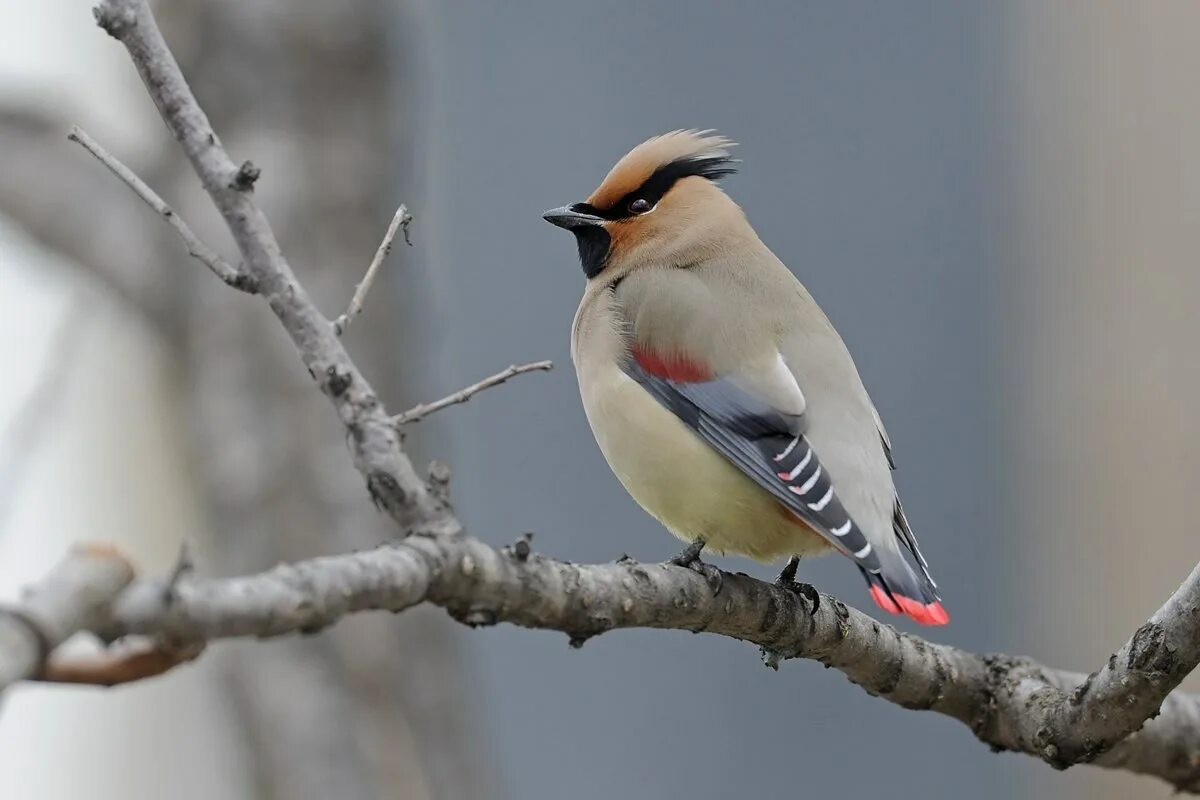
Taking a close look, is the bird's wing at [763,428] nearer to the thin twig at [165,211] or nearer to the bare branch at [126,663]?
the thin twig at [165,211]

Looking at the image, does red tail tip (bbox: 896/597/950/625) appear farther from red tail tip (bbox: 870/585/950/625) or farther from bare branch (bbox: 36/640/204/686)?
bare branch (bbox: 36/640/204/686)

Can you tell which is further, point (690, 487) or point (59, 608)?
point (690, 487)

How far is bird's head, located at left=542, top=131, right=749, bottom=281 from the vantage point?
407 centimetres

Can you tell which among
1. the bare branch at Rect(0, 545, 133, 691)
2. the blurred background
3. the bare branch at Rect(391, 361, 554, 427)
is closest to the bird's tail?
the bare branch at Rect(391, 361, 554, 427)

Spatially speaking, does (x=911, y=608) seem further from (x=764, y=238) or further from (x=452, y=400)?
(x=764, y=238)

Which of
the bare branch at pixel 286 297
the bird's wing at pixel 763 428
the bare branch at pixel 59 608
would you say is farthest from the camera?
the bird's wing at pixel 763 428

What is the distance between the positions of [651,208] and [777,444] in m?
0.97

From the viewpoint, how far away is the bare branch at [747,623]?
1.77 metres

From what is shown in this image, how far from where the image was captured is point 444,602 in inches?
84.6

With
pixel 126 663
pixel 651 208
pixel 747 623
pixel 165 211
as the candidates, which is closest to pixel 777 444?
pixel 747 623

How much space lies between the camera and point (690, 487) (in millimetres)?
→ 3385

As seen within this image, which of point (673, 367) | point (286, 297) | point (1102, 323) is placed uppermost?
point (286, 297)

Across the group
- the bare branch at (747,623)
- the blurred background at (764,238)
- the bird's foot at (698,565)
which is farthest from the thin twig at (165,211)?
the blurred background at (764,238)

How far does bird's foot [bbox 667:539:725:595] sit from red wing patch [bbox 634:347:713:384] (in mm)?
376
